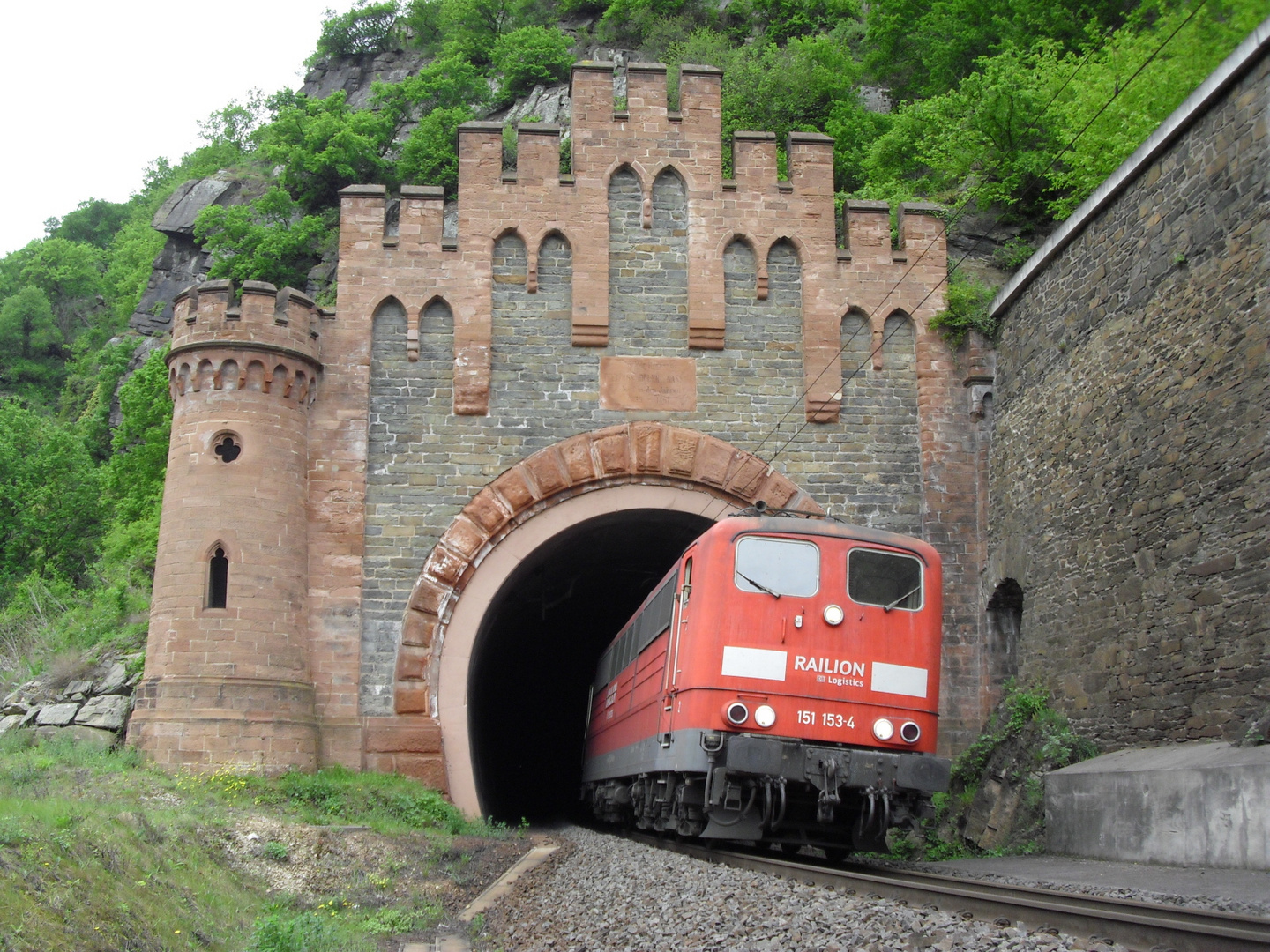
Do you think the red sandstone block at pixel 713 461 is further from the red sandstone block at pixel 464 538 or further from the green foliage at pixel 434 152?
the green foliage at pixel 434 152

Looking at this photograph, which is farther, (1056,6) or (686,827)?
(1056,6)

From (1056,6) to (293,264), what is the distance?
22823 millimetres

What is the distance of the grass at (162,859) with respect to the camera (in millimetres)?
6480

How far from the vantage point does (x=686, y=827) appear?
1145 centimetres

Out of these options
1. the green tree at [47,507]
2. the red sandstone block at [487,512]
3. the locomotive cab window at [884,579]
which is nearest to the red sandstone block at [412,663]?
the red sandstone block at [487,512]

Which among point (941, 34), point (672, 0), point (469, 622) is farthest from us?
point (672, 0)

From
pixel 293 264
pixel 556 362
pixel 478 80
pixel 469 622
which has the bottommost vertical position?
pixel 469 622

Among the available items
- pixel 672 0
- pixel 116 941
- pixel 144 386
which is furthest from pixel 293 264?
pixel 116 941

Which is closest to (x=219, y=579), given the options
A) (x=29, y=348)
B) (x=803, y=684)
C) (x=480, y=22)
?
(x=803, y=684)

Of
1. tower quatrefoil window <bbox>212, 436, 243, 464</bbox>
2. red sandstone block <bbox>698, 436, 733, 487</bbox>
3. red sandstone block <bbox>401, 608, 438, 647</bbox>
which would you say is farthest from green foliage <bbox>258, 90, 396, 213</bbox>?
red sandstone block <bbox>401, 608, 438, 647</bbox>

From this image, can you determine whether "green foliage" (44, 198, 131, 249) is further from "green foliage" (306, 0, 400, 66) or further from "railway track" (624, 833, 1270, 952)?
"railway track" (624, 833, 1270, 952)

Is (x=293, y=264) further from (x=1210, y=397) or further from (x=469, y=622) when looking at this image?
(x=1210, y=397)

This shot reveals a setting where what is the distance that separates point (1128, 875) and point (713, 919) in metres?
3.97

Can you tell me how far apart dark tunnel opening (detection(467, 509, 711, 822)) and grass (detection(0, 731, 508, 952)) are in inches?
107
